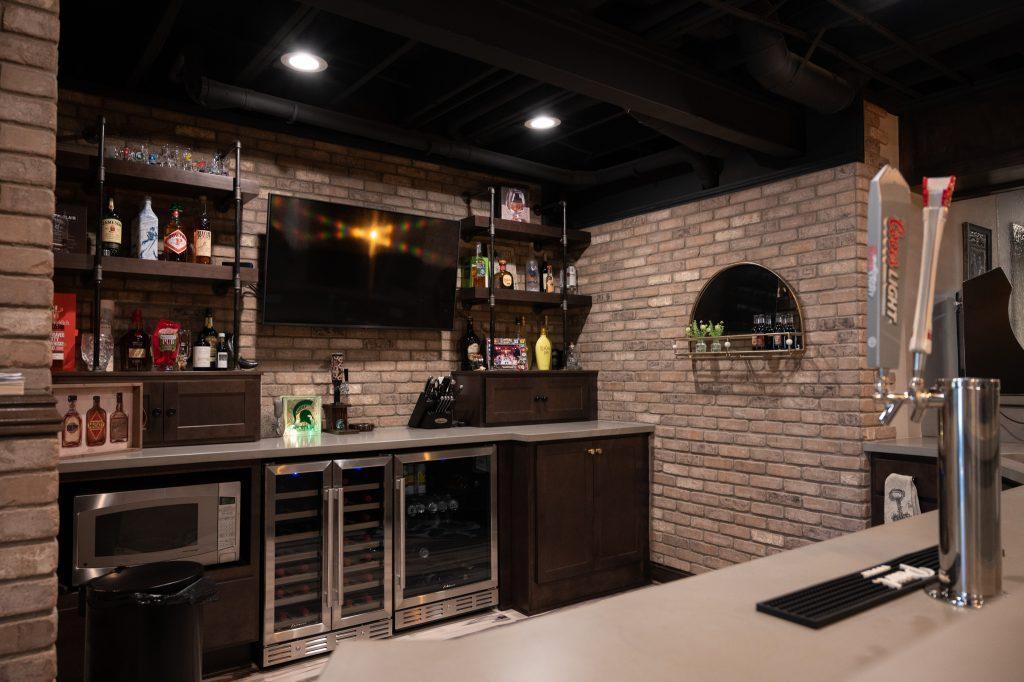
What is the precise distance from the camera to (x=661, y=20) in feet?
9.95

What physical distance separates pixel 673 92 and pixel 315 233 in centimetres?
218

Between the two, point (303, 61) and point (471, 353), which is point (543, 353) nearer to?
point (471, 353)

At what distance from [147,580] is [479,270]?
2941mm

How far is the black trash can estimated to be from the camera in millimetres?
2211

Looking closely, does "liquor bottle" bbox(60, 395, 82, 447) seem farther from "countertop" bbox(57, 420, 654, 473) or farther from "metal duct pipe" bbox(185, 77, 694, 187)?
"metal duct pipe" bbox(185, 77, 694, 187)

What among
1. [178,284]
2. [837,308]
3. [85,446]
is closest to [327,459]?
[85,446]

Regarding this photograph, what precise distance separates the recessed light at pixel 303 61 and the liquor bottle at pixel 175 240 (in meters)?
0.97

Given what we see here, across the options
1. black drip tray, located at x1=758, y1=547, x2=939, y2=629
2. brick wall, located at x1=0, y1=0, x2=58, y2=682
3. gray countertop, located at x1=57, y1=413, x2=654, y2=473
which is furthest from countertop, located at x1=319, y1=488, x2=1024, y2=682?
gray countertop, located at x1=57, y1=413, x2=654, y2=473

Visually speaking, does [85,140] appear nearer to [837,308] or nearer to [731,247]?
[731,247]

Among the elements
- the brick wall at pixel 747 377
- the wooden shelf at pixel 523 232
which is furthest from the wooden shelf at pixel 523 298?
the wooden shelf at pixel 523 232

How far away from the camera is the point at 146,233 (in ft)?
11.3

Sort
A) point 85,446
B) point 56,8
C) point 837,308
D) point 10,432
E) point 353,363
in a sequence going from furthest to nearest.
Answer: point 353,363 → point 837,308 → point 85,446 → point 56,8 → point 10,432

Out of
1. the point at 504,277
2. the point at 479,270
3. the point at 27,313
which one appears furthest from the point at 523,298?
the point at 27,313

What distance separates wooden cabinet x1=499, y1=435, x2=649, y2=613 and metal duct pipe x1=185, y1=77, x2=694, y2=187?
1.89 m
